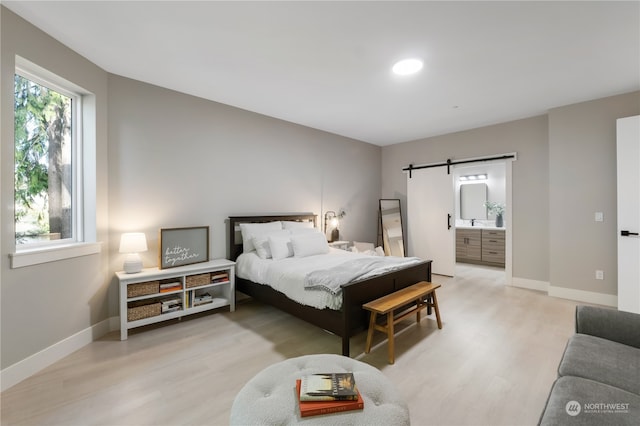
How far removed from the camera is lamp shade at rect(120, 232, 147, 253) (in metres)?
2.71

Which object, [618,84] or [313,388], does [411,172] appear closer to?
[618,84]

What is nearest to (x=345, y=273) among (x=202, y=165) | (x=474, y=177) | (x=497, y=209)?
(x=202, y=165)

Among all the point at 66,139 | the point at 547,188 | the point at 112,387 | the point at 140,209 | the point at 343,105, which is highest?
the point at 343,105

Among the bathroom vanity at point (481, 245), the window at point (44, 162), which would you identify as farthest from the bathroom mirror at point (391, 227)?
the window at point (44, 162)

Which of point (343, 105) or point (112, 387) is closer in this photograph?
point (112, 387)

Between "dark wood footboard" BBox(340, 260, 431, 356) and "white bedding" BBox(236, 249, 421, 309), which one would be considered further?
"white bedding" BBox(236, 249, 421, 309)

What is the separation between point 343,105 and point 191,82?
185cm

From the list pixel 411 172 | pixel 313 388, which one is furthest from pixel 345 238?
pixel 313 388

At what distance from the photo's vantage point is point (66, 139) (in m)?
2.61

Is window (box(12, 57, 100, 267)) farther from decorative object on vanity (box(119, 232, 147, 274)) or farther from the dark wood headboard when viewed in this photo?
the dark wood headboard

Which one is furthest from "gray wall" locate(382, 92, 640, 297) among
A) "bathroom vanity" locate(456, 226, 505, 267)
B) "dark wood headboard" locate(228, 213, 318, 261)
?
"dark wood headboard" locate(228, 213, 318, 261)

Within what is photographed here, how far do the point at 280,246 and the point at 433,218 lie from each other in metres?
3.30

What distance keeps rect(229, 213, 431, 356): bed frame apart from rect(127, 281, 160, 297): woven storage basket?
38.4 inches

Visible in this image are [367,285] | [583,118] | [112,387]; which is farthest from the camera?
[583,118]
